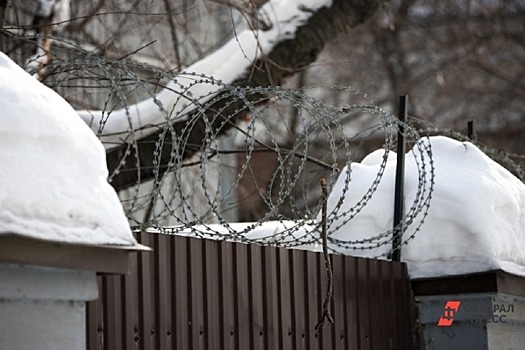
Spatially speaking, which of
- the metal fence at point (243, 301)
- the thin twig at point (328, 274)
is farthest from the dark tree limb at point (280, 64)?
the thin twig at point (328, 274)

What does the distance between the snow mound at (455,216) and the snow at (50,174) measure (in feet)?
10.1

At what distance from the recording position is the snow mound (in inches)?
307

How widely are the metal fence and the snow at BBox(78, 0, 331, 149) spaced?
2.38 m

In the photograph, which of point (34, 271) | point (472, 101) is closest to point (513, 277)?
point (34, 271)

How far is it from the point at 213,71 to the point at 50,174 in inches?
220

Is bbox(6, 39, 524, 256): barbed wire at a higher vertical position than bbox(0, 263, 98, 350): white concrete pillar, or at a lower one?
higher

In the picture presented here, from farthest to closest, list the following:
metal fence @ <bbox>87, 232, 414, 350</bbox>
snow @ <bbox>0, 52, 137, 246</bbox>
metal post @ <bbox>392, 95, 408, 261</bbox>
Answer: metal post @ <bbox>392, 95, 408, 261</bbox>
metal fence @ <bbox>87, 232, 414, 350</bbox>
snow @ <bbox>0, 52, 137, 246</bbox>

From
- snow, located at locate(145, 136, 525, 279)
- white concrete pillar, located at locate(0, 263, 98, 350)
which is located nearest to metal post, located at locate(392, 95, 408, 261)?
snow, located at locate(145, 136, 525, 279)

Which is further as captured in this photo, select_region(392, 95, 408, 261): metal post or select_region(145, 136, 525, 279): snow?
select_region(392, 95, 408, 261): metal post

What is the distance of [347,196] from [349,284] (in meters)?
1.07

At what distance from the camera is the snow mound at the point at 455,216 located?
7.81m

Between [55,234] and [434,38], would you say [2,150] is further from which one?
[434,38]

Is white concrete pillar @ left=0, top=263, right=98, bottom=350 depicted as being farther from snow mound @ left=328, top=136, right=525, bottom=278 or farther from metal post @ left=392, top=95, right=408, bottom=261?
metal post @ left=392, top=95, right=408, bottom=261

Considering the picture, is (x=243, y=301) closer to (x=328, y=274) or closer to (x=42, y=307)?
(x=328, y=274)
